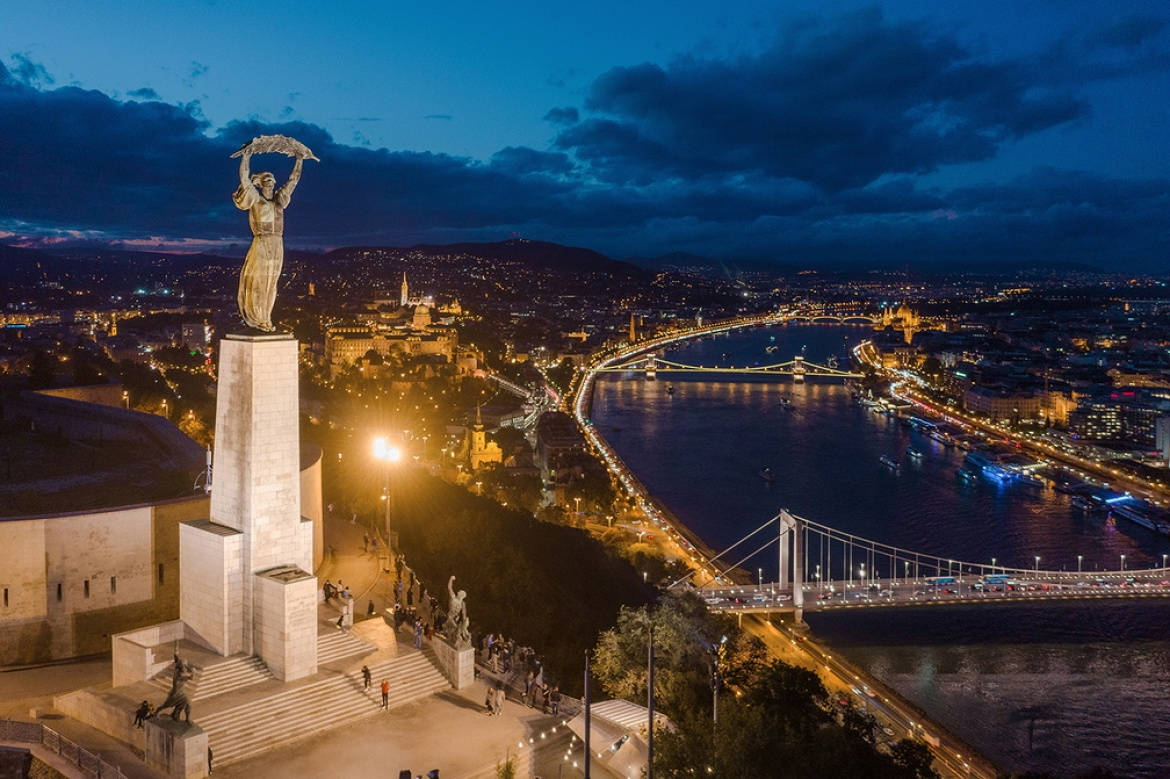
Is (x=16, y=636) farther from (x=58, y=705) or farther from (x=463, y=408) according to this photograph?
(x=463, y=408)

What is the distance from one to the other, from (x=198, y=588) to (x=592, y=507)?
17.2m

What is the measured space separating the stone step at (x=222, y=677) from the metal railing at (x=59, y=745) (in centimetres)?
78

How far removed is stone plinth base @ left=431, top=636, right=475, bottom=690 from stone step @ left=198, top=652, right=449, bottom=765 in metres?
0.08

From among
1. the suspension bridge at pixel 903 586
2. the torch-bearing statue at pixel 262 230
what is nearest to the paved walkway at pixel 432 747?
the torch-bearing statue at pixel 262 230

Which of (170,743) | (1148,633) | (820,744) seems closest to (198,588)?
(170,743)

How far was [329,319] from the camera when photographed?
208ft

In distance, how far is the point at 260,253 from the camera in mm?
7695

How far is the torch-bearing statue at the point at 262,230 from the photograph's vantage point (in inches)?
299

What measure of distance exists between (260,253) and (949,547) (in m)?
19.5

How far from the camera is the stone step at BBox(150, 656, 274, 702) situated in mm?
6855

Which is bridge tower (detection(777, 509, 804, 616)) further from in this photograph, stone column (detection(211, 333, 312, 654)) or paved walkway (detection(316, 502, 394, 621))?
stone column (detection(211, 333, 312, 654))

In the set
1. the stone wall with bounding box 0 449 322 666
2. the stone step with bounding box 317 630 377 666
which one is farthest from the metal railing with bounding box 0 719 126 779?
the stone wall with bounding box 0 449 322 666

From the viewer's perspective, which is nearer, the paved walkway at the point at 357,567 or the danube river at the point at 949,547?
the paved walkway at the point at 357,567

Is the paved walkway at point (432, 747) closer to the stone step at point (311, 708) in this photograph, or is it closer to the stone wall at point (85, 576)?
the stone step at point (311, 708)
